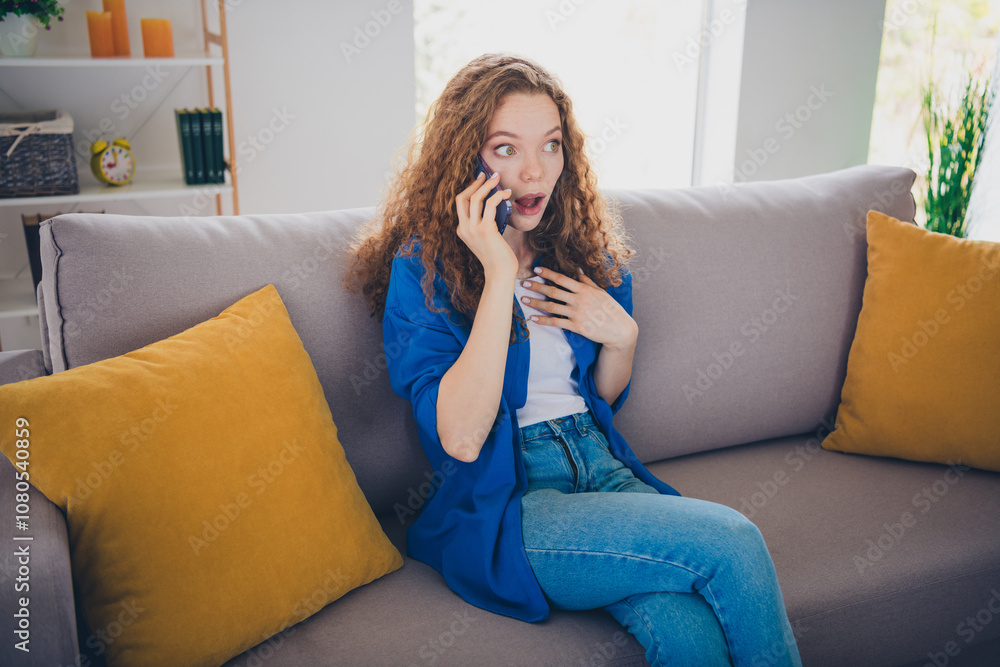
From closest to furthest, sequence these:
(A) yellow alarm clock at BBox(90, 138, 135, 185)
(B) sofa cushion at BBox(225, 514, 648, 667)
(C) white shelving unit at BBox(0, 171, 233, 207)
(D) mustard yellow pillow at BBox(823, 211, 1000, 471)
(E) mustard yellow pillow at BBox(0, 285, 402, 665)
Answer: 1. (E) mustard yellow pillow at BBox(0, 285, 402, 665)
2. (B) sofa cushion at BBox(225, 514, 648, 667)
3. (D) mustard yellow pillow at BBox(823, 211, 1000, 471)
4. (C) white shelving unit at BBox(0, 171, 233, 207)
5. (A) yellow alarm clock at BBox(90, 138, 135, 185)

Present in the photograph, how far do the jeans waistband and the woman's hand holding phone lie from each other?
0.27 m

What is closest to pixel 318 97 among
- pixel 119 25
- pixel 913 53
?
pixel 119 25

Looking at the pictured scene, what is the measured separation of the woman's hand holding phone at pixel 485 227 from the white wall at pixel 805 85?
88.3 inches

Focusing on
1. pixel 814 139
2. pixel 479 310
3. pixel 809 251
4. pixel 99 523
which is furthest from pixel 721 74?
pixel 99 523

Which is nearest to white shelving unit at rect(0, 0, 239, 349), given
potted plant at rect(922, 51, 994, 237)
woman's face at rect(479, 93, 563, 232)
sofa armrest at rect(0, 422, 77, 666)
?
woman's face at rect(479, 93, 563, 232)

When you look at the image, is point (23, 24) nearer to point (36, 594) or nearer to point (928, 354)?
point (36, 594)

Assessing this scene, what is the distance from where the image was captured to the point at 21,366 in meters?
1.16

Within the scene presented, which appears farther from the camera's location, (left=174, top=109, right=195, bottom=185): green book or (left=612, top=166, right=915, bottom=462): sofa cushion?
(left=174, top=109, right=195, bottom=185): green book

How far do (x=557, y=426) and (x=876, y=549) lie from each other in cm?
60

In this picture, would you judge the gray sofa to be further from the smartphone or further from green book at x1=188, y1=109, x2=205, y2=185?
green book at x1=188, y1=109, x2=205, y2=185

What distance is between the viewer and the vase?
2.16m

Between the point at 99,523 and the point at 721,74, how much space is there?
9.74 ft

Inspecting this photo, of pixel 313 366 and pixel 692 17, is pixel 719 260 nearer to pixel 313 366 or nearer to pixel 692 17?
pixel 313 366

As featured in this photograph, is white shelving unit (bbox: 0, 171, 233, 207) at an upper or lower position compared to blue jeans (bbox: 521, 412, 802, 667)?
upper
